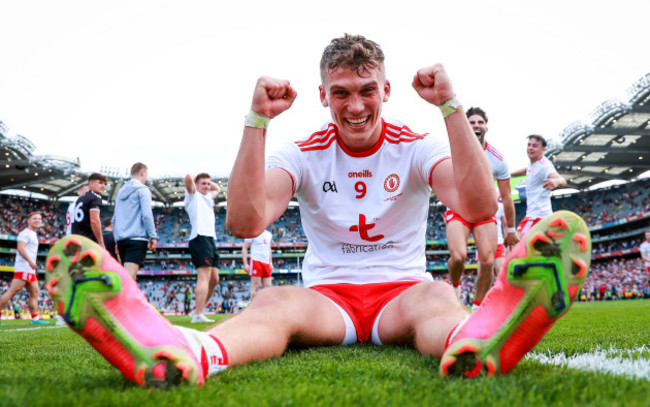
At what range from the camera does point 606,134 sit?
95.6 feet

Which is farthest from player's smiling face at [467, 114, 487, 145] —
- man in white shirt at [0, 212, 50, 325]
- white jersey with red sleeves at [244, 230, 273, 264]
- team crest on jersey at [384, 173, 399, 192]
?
man in white shirt at [0, 212, 50, 325]

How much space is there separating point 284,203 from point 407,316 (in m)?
0.83

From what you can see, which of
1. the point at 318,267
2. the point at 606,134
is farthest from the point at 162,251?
the point at 318,267

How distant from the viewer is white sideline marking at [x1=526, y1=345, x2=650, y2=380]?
1643 millimetres

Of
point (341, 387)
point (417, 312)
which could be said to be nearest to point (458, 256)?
point (417, 312)

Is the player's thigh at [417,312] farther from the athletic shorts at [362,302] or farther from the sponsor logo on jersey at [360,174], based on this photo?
the sponsor logo on jersey at [360,174]

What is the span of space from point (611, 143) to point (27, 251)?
33236 mm

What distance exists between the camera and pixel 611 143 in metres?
31.2

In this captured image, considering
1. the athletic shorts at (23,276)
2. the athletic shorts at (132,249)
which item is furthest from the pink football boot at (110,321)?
the athletic shorts at (23,276)

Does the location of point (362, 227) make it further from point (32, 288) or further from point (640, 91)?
point (640, 91)

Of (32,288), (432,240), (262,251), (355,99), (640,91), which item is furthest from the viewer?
(432,240)

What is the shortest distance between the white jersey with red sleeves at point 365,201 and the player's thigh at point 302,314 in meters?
0.28

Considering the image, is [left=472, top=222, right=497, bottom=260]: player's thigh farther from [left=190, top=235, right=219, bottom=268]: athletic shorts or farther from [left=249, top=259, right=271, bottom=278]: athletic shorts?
[left=249, top=259, right=271, bottom=278]: athletic shorts

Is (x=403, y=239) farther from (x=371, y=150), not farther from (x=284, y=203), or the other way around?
(x=284, y=203)
